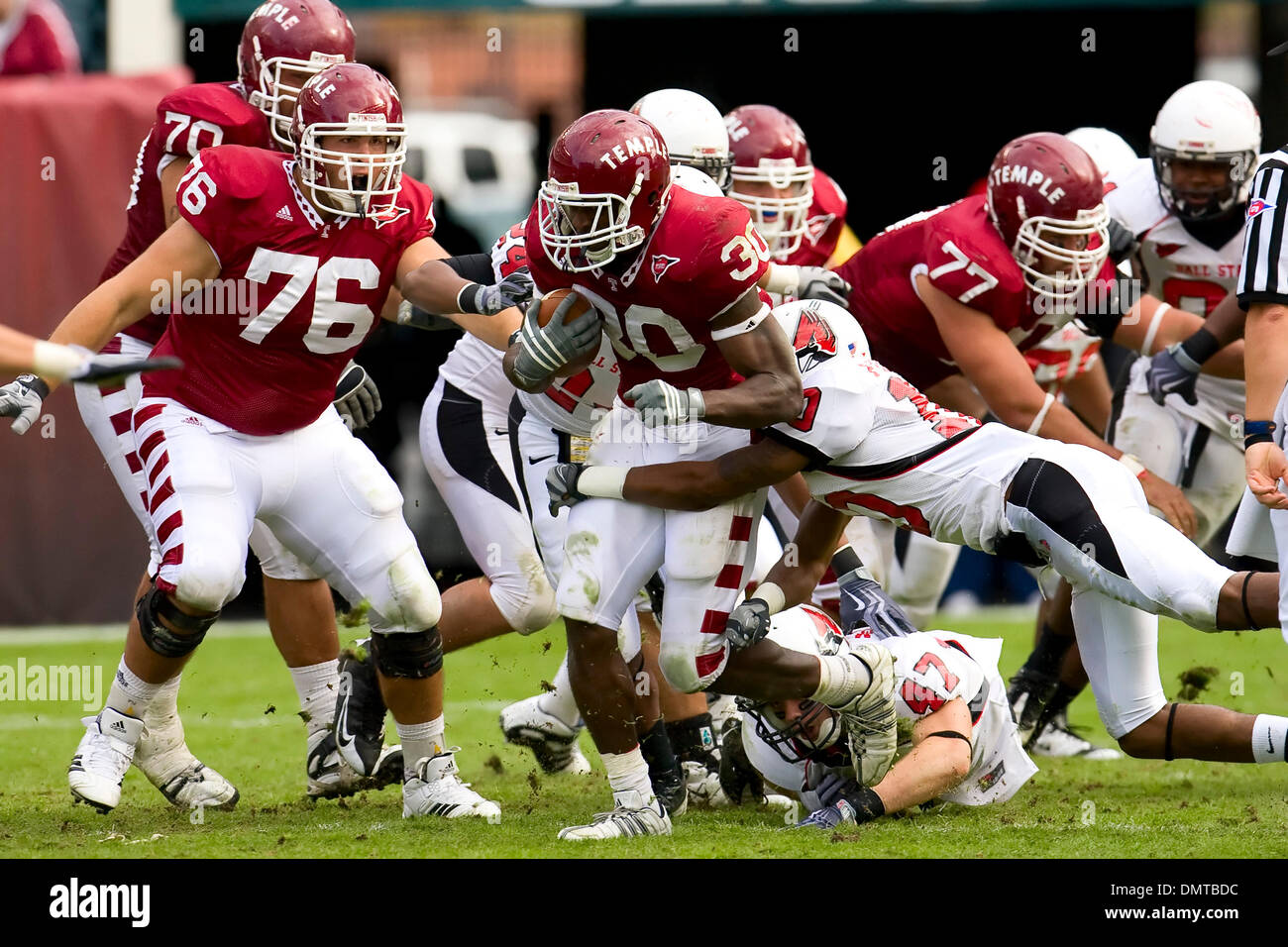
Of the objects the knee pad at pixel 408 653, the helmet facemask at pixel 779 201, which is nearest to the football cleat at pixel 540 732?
the knee pad at pixel 408 653

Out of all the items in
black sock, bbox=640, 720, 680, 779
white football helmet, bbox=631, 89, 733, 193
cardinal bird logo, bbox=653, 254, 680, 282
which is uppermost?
white football helmet, bbox=631, 89, 733, 193

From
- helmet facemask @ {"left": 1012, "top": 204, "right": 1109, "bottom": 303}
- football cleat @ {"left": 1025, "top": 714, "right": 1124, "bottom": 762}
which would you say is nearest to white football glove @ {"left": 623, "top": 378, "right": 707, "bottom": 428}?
helmet facemask @ {"left": 1012, "top": 204, "right": 1109, "bottom": 303}

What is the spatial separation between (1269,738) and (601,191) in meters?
1.95

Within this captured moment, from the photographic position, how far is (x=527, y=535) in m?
5.06

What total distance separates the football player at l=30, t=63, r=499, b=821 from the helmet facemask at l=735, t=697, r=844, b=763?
28.2 inches

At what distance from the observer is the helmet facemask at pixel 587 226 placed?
3799 mm

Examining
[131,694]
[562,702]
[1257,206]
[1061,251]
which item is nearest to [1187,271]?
A: [1061,251]

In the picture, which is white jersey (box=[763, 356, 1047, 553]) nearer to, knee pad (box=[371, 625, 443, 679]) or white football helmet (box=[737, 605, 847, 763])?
white football helmet (box=[737, 605, 847, 763])

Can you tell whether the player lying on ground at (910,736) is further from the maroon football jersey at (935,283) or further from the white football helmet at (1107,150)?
the white football helmet at (1107,150)

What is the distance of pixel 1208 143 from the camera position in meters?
5.49

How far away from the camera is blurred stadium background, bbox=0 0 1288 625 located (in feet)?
26.8

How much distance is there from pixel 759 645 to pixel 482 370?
4.88 feet

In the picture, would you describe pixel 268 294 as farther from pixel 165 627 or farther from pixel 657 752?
pixel 657 752

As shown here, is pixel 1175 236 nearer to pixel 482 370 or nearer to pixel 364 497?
pixel 482 370
